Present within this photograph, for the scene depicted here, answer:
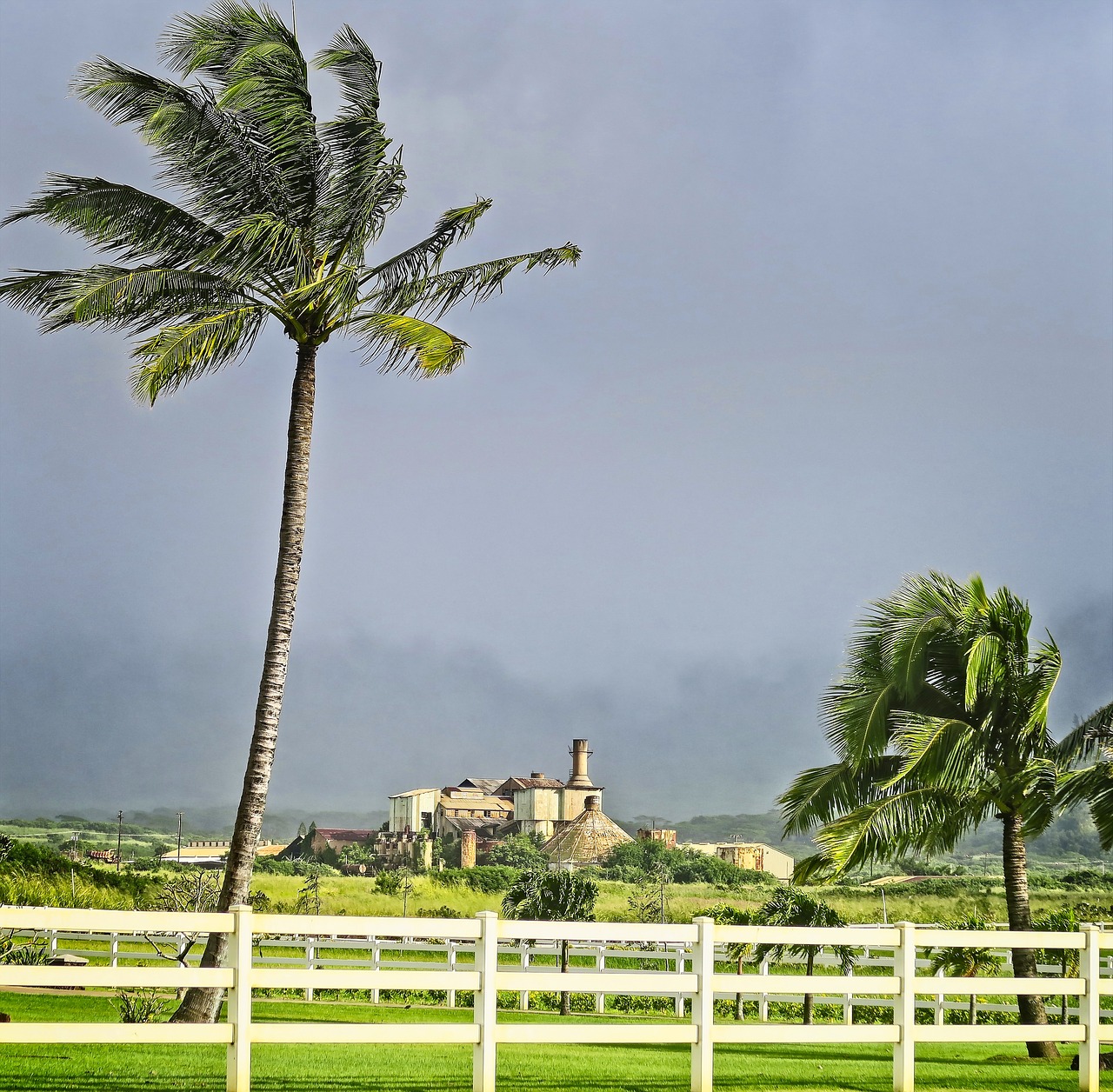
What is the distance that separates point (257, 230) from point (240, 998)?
955 cm

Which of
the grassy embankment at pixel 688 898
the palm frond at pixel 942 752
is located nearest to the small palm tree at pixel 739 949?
the palm frond at pixel 942 752

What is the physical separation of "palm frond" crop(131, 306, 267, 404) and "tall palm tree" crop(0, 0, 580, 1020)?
4 cm

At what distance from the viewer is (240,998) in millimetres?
8227

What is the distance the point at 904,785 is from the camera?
1686cm

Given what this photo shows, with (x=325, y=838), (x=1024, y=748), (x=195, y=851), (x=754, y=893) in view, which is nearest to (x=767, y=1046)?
(x=1024, y=748)

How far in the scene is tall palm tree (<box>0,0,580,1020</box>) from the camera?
15.2 m

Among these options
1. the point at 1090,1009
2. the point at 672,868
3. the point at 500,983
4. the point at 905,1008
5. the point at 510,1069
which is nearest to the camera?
the point at 500,983

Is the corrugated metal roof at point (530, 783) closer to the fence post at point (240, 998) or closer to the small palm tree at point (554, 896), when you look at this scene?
the small palm tree at point (554, 896)

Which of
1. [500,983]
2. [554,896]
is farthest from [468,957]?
[500,983]

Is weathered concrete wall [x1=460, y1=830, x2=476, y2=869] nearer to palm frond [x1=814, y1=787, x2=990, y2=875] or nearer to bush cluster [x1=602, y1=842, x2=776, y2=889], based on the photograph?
bush cluster [x1=602, y1=842, x2=776, y2=889]

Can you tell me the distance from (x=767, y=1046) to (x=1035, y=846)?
105677 millimetres

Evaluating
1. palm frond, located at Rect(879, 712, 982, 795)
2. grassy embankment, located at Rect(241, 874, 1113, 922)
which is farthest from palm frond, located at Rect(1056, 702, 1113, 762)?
grassy embankment, located at Rect(241, 874, 1113, 922)

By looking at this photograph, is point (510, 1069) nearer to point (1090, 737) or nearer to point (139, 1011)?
point (139, 1011)

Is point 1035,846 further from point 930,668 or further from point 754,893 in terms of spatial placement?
point 930,668
